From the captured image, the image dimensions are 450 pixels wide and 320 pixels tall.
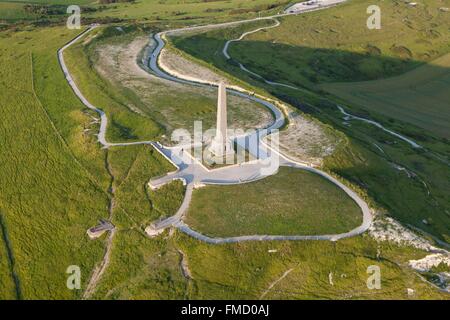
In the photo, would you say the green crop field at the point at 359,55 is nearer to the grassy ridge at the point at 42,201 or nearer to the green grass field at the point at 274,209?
the grassy ridge at the point at 42,201

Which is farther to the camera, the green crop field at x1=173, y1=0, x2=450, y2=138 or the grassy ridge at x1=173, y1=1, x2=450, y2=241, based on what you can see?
the green crop field at x1=173, y1=0, x2=450, y2=138

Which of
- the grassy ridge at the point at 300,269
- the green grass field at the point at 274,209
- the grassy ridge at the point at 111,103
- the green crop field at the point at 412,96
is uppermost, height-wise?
the grassy ridge at the point at 111,103

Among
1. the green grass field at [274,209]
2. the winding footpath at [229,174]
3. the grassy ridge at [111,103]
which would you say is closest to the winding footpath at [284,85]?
the winding footpath at [229,174]

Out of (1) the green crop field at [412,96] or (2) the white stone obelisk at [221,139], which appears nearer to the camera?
(2) the white stone obelisk at [221,139]

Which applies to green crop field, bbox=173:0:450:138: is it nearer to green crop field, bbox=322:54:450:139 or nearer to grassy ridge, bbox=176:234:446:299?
green crop field, bbox=322:54:450:139

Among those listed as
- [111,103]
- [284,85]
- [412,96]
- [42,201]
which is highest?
[111,103]

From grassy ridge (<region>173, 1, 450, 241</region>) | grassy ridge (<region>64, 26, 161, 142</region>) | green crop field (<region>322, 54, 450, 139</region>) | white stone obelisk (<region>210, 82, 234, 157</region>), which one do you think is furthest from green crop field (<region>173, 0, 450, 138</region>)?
white stone obelisk (<region>210, 82, 234, 157</region>)

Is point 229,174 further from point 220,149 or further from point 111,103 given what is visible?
point 111,103

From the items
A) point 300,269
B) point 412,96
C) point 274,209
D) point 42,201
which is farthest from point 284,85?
point 300,269
